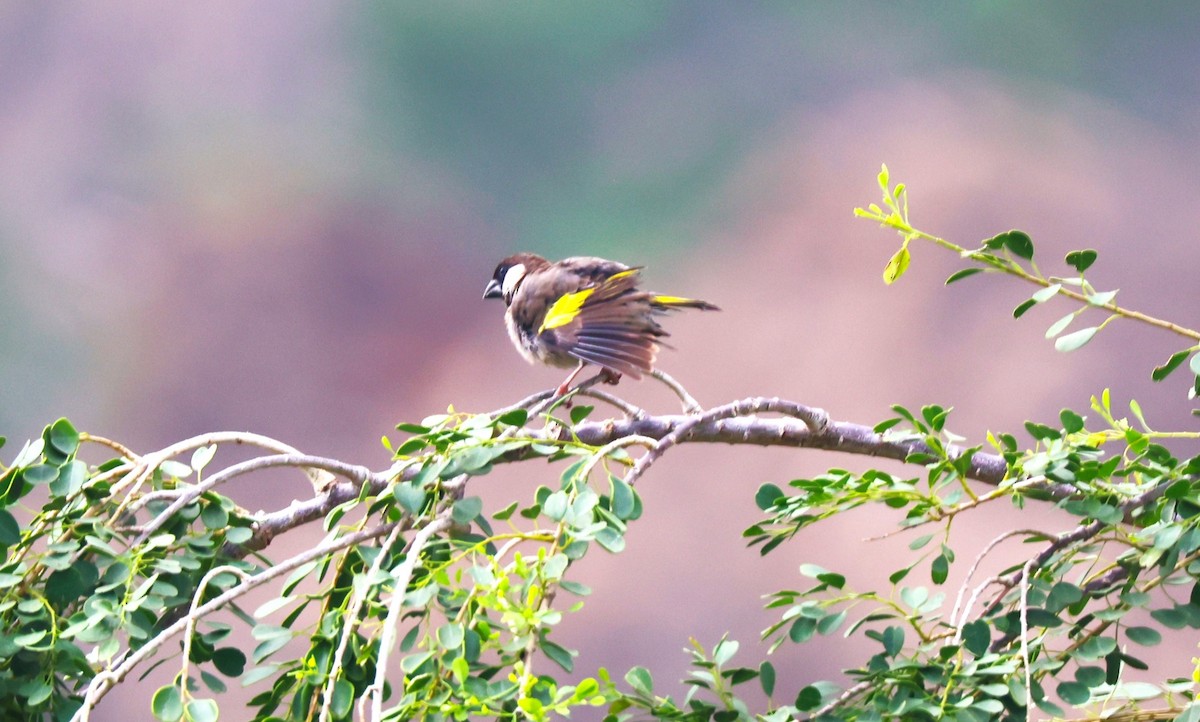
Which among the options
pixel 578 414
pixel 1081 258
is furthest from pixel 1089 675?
pixel 578 414

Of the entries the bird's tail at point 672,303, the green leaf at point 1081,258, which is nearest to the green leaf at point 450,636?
the green leaf at point 1081,258

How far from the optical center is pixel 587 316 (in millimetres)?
1359

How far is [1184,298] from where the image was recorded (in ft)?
6.81

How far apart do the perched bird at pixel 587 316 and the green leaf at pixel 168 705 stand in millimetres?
668

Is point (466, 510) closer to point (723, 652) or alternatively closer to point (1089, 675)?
point (723, 652)

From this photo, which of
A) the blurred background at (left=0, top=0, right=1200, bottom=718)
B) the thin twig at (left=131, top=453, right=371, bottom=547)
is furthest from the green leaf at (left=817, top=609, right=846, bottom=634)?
the blurred background at (left=0, top=0, right=1200, bottom=718)

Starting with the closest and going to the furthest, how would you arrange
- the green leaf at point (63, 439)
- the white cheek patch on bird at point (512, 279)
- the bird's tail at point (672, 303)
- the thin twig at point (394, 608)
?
the thin twig at point (394, 608) → the green leaf at point (63, 439) → the bird's tail at point (672, 303) → the white cheek patch on bird at point (512, 279)

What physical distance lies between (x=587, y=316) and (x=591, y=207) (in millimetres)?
871

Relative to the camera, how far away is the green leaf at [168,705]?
0.57m

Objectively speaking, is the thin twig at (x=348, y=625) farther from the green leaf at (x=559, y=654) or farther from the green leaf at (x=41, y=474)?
the green leaf at (x=41, y=474)

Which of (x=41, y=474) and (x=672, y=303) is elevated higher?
(x=672, y=303)

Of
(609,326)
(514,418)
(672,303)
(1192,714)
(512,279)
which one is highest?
(512,279)

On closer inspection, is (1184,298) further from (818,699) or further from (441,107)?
(818,699)

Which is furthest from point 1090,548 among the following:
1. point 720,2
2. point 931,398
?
point 720,2
